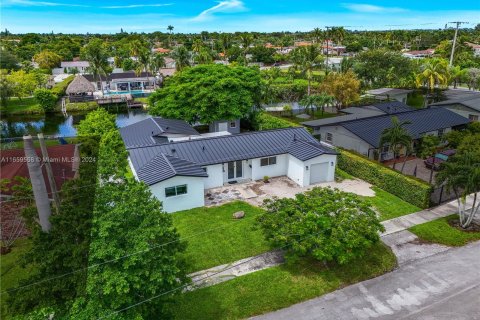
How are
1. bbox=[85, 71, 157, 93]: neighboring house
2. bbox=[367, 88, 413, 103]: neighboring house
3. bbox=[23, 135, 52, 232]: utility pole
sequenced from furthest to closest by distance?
bbox=[85, 71, 157, 93]: neighboring house
bbox=[367, 88, 413, 103]: neighboring house
bbox=[23, 135, 52, 232]: utility pole

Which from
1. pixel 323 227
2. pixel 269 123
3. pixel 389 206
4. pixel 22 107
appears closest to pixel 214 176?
pixel 323 227


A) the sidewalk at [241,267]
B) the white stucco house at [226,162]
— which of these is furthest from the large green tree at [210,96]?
the sidewalk at [241,267]

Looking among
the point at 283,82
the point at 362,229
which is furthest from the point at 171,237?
the point at 283,82

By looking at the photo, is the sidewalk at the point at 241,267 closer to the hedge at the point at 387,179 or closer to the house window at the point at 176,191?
the hedge at the point at 387,179

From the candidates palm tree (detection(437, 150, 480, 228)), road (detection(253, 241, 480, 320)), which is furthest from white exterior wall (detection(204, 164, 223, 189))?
palm tree (detection(437, 150, 480, 228))

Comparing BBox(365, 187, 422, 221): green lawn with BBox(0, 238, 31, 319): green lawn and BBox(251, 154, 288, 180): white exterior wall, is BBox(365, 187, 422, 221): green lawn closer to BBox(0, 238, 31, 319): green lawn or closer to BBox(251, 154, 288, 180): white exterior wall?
BBox(251, 154, 288, 180): white exterior wall

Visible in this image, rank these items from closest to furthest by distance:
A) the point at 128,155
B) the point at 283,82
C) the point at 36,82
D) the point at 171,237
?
1. the point at 171,237
2. the point at 128,155
3. the point at 36,82
4. the point at 283,82

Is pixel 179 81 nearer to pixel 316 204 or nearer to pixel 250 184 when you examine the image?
pixel 250 184
